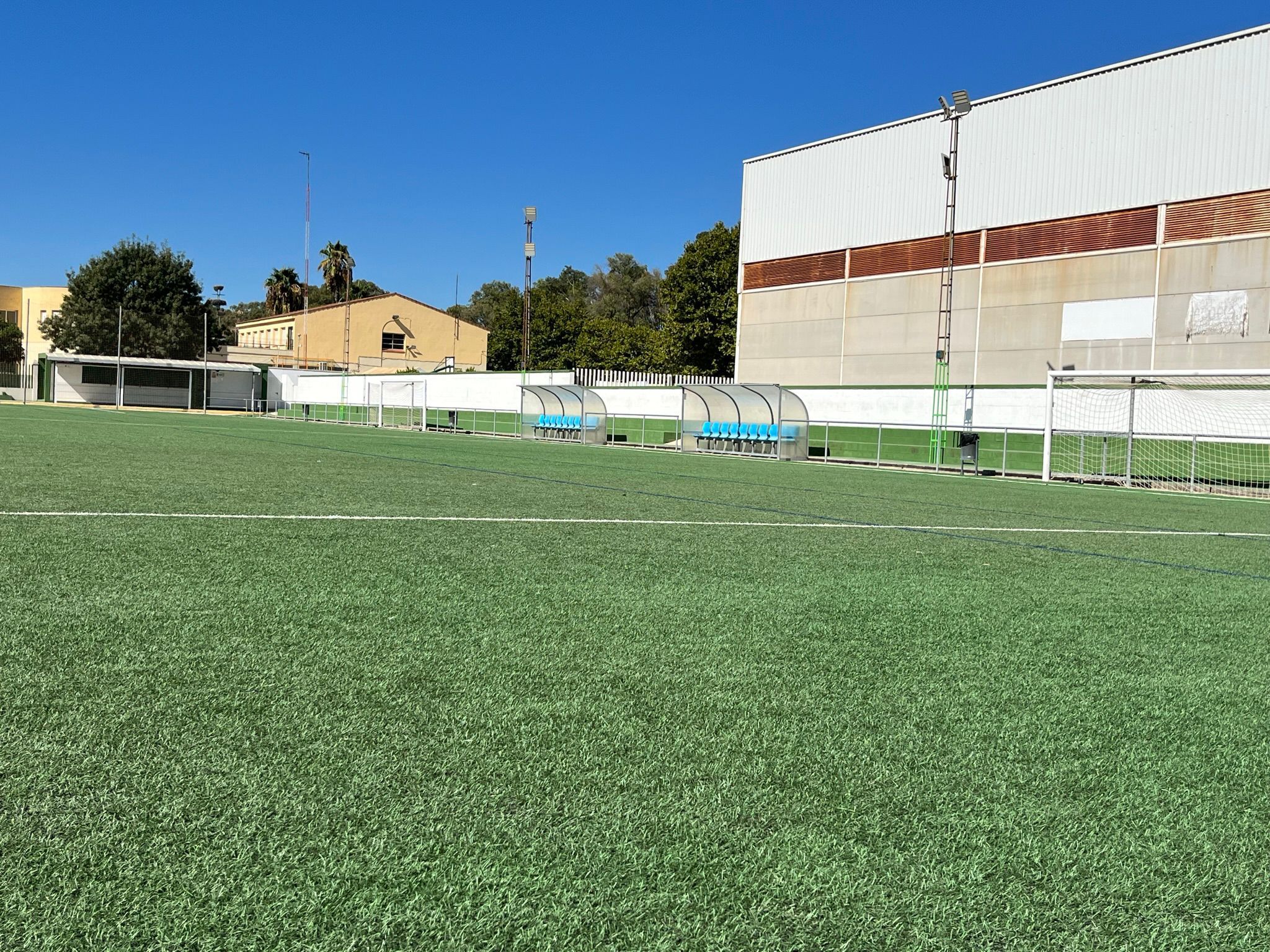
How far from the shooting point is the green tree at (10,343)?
76688 millimetres

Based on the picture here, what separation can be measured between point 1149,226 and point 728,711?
1337 inches

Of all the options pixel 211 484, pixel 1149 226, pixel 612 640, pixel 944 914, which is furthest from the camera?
pixel 1149 226

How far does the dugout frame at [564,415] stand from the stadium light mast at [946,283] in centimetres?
1092

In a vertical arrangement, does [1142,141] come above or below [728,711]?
above

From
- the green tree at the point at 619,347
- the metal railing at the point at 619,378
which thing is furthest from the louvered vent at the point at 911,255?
the green tree at the point at 619,347

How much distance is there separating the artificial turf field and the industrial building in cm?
2885

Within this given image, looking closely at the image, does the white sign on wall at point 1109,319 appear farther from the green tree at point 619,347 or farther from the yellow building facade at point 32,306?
the yellow building facade at point 32,306

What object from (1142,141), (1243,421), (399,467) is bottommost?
(399,467)

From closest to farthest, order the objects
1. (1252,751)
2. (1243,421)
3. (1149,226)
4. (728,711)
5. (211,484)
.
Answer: (1252,751) → (728,711) → (211,484) → (1243,421) → (1149,226)

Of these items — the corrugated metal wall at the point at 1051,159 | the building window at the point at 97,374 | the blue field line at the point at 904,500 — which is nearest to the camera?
the blue field line at the point at 904,500

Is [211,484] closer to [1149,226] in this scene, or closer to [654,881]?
[654,881]

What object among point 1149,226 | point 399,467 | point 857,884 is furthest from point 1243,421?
point 857,884

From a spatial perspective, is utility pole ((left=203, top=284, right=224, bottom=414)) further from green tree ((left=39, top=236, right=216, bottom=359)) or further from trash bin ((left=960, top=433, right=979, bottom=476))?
trash bin ((left=960, top=433, right=979, bottom=476))

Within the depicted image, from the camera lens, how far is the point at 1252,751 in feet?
9.47
